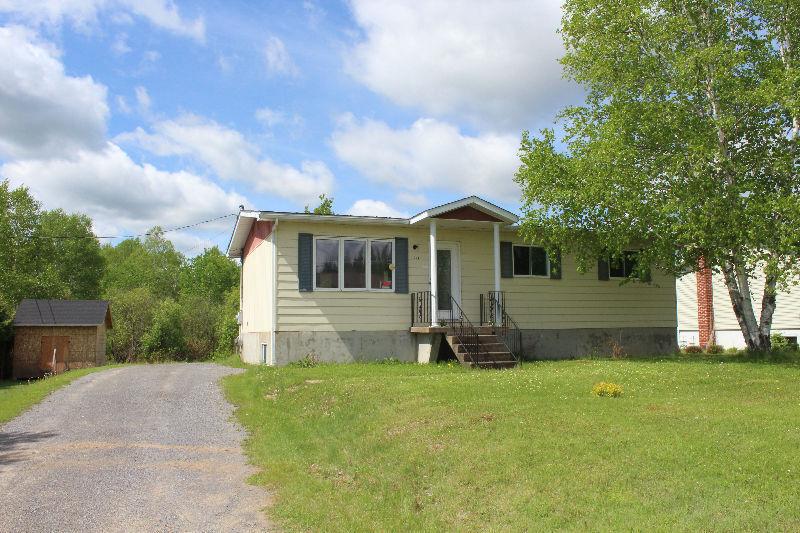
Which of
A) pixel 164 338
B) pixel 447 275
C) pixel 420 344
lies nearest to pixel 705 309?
pixel 447 275

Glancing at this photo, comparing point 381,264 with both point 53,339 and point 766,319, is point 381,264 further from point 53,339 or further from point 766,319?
point 53,339

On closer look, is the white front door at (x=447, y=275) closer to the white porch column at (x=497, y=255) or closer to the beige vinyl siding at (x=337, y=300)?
the beige vinyl siding at (x=337, y=300)

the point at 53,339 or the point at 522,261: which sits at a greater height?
the point at 522,261

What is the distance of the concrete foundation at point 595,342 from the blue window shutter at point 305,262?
5995 mm

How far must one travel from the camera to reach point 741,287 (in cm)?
1672

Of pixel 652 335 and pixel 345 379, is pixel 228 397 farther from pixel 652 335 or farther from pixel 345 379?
pixel 652 335

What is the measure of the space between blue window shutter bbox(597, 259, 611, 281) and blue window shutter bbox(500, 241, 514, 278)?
112 inches

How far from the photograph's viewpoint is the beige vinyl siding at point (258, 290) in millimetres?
16562

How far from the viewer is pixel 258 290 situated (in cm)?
1862

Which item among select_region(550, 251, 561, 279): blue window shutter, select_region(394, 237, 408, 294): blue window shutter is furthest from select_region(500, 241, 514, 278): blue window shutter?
select_region(394, 237, 408, 294): blue window shutter

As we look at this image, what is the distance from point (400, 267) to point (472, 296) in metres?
2.16

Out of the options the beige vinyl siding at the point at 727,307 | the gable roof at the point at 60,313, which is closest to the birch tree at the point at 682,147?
the beige vinyl siding at the point at 727,307

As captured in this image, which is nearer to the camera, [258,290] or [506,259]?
[506,259]

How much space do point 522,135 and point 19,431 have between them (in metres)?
12.7
